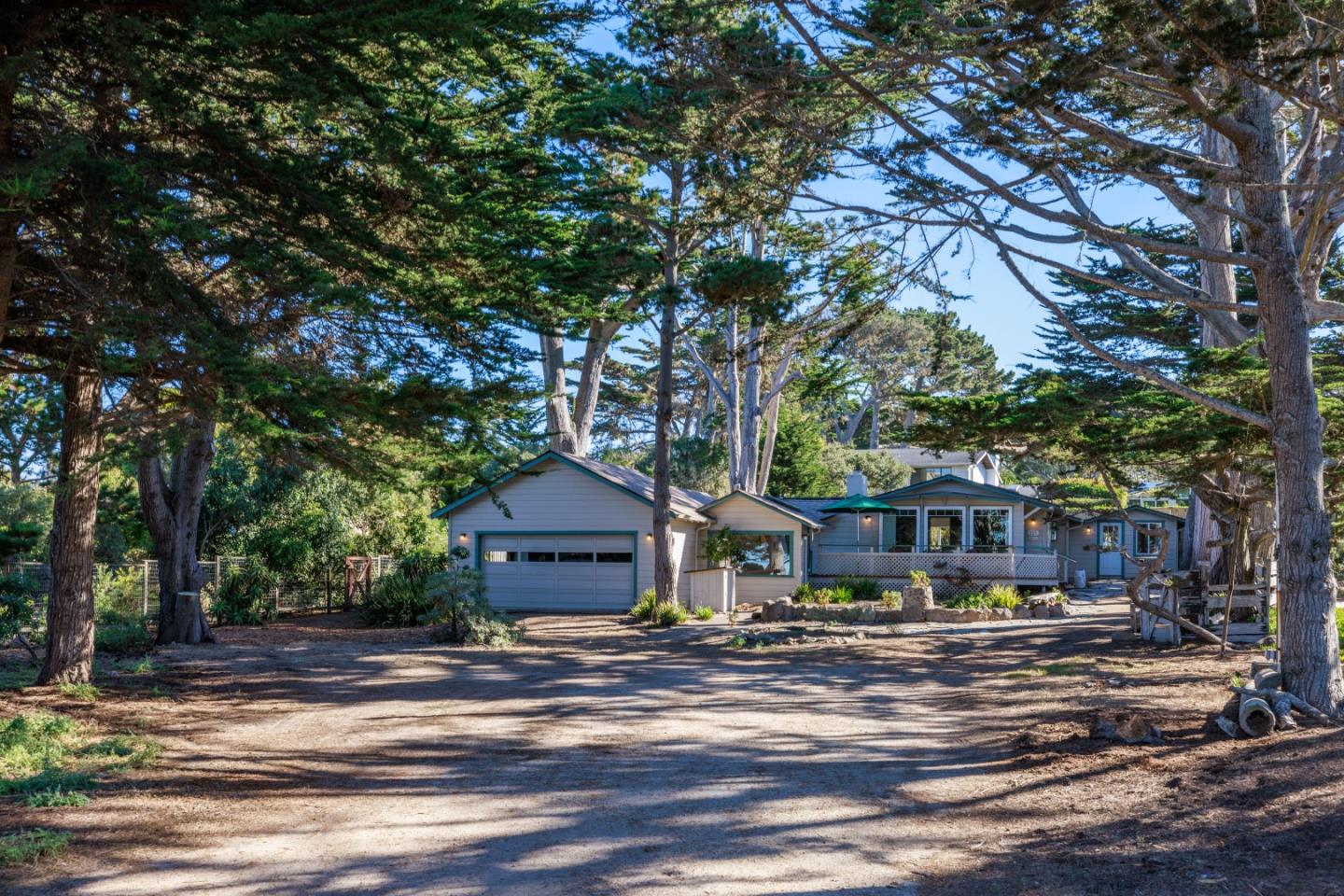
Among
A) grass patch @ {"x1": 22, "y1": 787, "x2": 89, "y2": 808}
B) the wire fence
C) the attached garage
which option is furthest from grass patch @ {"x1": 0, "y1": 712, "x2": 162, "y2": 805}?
the attached garage

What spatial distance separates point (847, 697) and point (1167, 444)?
243 inches

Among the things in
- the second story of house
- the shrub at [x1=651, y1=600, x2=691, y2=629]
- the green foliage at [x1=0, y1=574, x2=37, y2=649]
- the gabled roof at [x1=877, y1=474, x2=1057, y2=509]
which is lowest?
the shrub at [x1=651, y1=600, x2=691, y2=629]

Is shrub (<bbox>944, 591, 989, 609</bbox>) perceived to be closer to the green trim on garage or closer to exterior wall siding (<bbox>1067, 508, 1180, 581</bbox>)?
the green trim on garage

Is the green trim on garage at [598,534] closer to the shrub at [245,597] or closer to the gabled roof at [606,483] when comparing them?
the gabled roof at [606,483]

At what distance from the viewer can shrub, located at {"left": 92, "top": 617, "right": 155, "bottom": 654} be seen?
52.4 ft

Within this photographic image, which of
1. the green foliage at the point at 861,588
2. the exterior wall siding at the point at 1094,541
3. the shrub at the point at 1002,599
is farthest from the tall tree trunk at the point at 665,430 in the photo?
the exterior wall siding at the point at 1094,541

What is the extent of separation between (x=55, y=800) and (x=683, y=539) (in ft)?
68.5

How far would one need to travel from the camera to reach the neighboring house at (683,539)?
2636 centimetres

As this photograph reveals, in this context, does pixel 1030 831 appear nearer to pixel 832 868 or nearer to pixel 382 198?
pixel 832 868

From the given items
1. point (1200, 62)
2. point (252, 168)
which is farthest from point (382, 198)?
point (1200, 62)

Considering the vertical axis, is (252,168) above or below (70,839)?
above

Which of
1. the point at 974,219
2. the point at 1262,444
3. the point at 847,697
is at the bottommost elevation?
the point at 847,697

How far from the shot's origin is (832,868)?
5672 millimetres

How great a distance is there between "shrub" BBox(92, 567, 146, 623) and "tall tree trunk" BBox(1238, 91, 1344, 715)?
18.3 m
